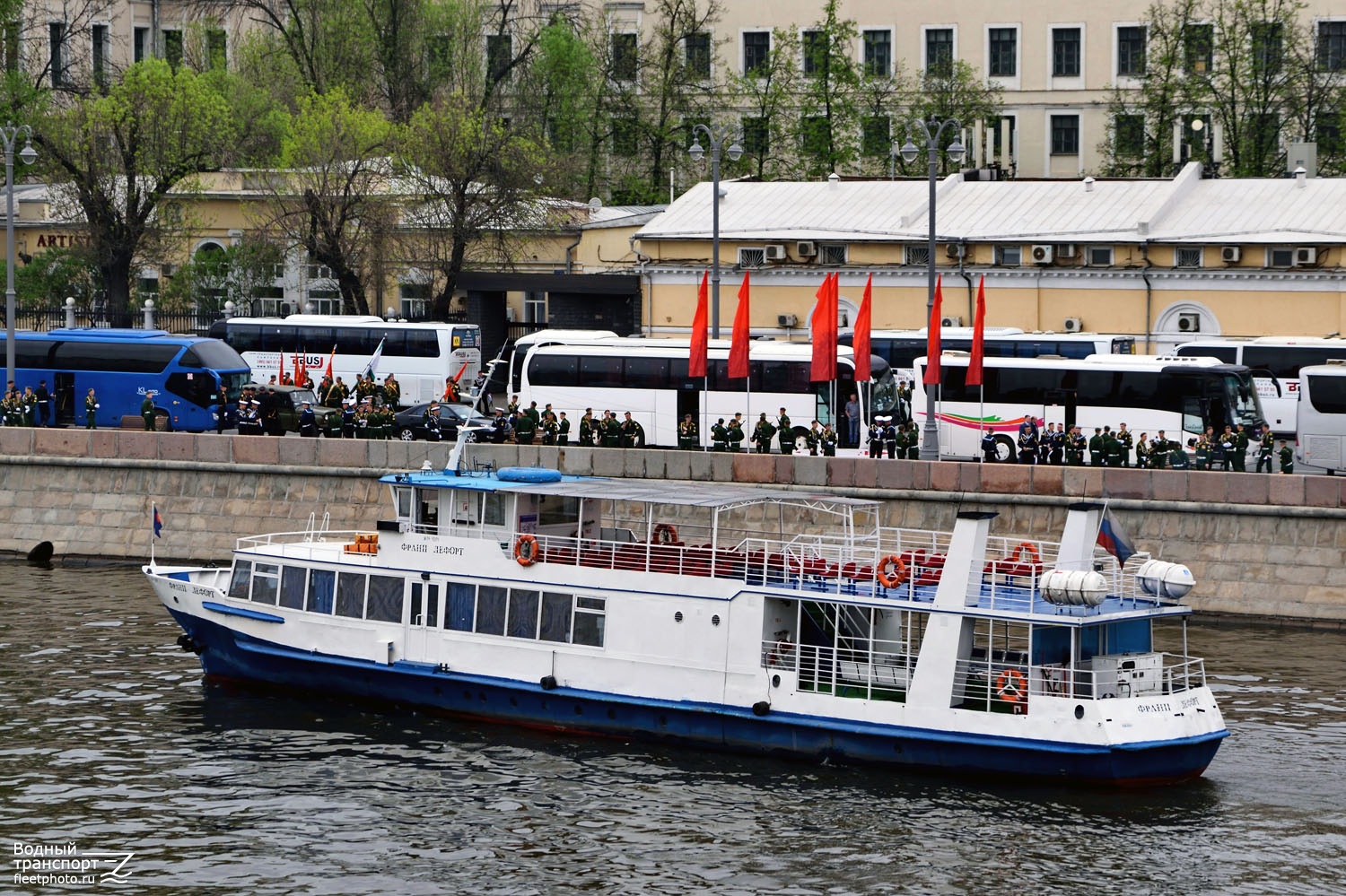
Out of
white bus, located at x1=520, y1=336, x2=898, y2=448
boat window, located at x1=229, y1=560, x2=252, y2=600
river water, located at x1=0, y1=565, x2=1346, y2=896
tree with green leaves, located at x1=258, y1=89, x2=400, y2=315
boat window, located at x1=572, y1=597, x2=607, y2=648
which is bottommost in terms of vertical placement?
river water, located at x1=0, y1=565, x2=1346, y2=896

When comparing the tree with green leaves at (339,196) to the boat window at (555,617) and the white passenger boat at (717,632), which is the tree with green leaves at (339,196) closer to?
the white passenger boat at (717,632)

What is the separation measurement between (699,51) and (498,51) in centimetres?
884

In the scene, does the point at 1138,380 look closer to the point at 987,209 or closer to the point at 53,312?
the point at 987,209

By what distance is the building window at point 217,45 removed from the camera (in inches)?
3602

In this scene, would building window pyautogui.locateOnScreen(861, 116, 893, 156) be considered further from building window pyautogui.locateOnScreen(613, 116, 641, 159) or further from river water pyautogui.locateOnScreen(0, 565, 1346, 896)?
river water pyautogui.locateOnScreen(0, 565, 1346, 896)

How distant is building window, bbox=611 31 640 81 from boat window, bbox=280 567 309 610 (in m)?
54.7

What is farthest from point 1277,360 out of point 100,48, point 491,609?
point 100,48

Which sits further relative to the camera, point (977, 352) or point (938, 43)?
point (938, 43)

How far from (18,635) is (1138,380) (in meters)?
25.0

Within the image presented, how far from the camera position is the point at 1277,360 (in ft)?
168

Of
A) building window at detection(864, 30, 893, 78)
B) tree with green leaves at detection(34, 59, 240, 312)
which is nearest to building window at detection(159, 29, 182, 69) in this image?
tree with green leaves at detection(34, 59, 240, 312)

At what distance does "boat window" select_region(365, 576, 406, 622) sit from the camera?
30.7 metres

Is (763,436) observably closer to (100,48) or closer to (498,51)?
(498,51)

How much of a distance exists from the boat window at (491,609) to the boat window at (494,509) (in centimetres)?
122
